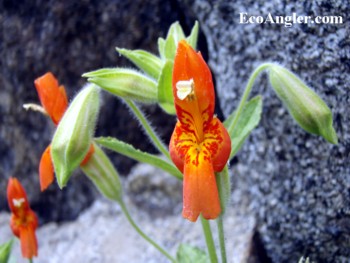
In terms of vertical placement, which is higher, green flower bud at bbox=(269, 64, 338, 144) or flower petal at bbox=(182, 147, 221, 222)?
green flower bud at bbox=(269, 64, 338, 144)

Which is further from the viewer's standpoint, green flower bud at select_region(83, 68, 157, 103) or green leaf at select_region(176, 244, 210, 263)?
green leaf at select_region(176, 244, 210, 263)

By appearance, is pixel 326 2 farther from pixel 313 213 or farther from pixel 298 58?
pixel 313 213

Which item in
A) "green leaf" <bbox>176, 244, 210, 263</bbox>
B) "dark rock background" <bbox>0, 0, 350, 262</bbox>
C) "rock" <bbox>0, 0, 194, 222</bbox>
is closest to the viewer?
"dark rock background" <bbox>0, 0, 350, 262</bbox>

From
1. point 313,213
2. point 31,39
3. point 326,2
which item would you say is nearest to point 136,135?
point 31,39

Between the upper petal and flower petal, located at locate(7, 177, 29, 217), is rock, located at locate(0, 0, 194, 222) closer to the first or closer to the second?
flower petal, located at locate(7, 177, 29, 217)

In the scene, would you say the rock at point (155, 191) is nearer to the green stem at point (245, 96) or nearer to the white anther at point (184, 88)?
the green stem at point (245, 96)

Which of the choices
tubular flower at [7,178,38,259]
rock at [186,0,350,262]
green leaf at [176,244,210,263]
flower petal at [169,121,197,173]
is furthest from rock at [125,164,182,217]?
flower petal at [169,121,197,173]

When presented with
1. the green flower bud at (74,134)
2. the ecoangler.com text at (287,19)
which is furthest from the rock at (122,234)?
the green flower bud at (74,134)
